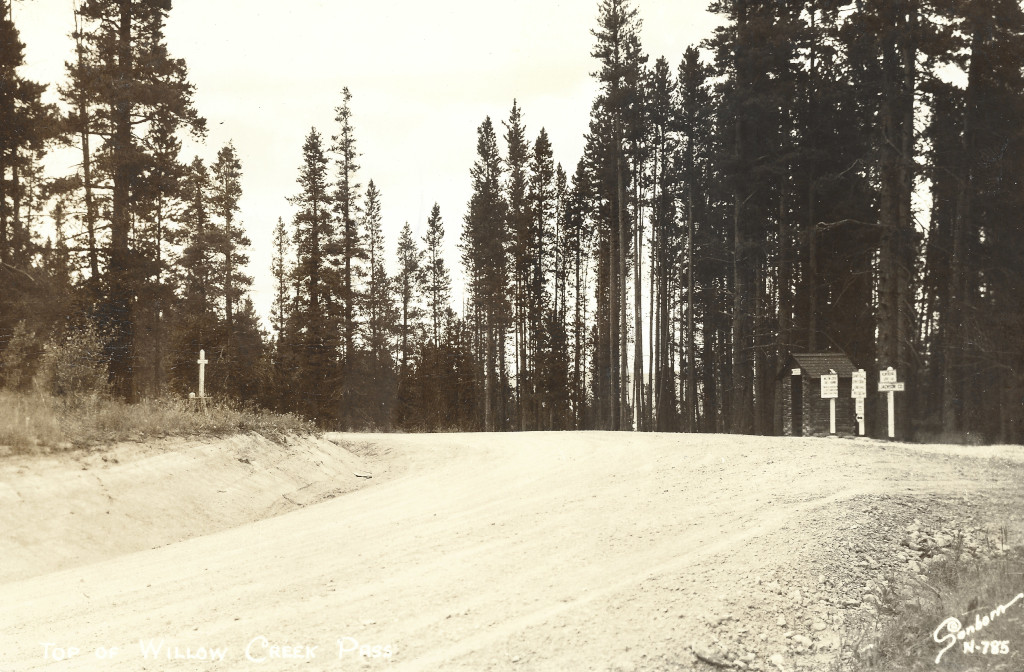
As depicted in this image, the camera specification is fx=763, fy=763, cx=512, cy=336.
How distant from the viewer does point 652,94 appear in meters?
38.4

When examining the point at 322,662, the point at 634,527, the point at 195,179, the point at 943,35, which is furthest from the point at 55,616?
the point at 943,35

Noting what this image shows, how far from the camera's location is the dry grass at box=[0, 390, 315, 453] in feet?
36.8

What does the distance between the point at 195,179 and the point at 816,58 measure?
981 inches

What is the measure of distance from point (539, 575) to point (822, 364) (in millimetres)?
16340

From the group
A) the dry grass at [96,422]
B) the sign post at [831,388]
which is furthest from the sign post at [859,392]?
the dry grass at [96,422]

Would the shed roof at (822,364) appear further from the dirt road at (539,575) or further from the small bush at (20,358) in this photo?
the small bush at (20,358)

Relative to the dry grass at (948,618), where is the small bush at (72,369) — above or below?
above

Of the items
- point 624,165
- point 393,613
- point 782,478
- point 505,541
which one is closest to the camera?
point 393,613

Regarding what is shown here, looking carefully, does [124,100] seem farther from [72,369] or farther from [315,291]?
[315,291]

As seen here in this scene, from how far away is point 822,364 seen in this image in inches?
845

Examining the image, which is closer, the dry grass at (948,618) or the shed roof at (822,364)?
the dry grass at (948,618)

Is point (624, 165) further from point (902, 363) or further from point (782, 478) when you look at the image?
point (782, 478)

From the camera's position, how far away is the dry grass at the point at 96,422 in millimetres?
11227

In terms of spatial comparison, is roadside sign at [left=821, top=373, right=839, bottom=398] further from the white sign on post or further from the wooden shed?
the wooden shed
